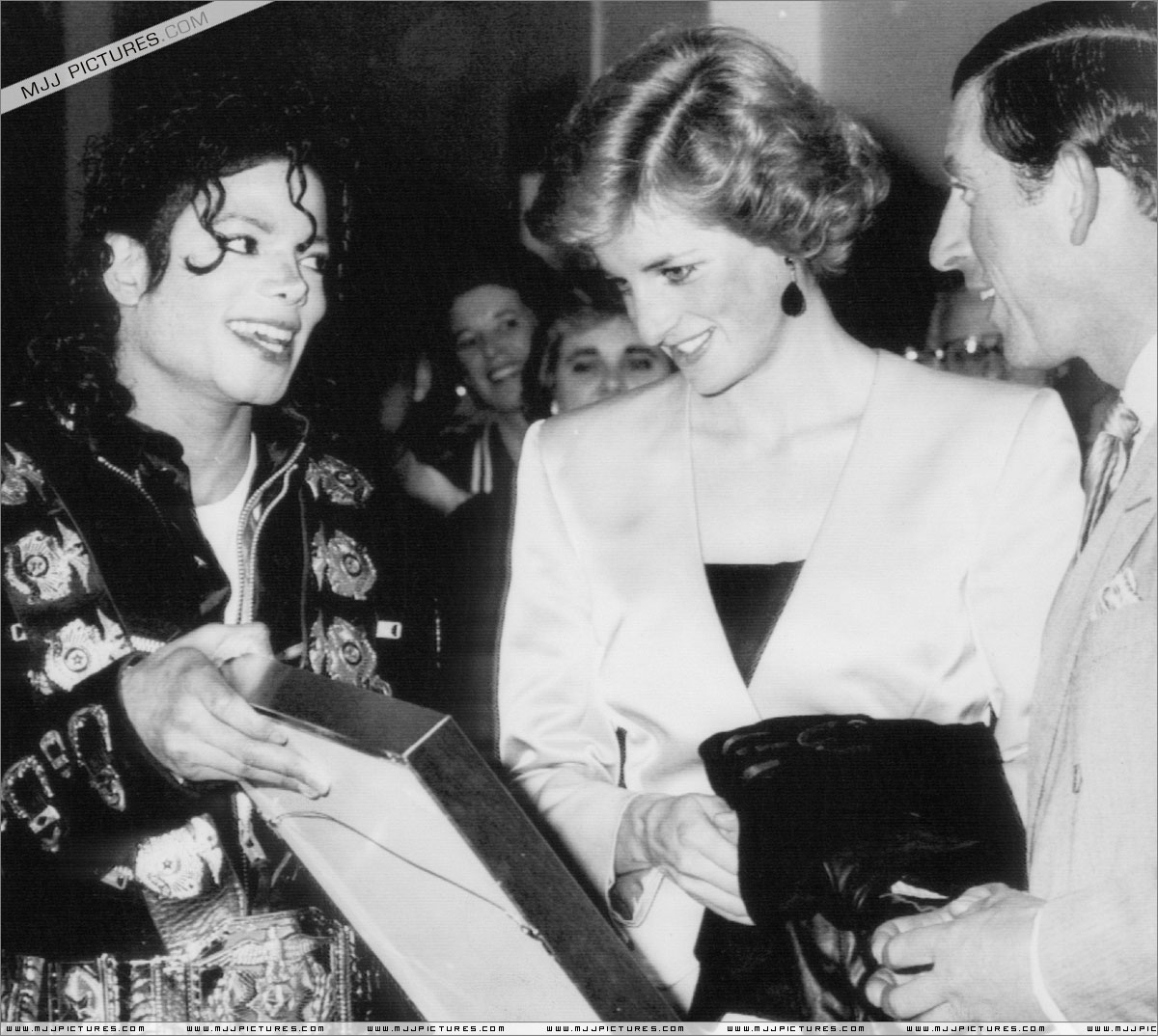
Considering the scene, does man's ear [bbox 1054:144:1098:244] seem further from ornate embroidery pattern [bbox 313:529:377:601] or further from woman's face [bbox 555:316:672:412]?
ornate embroidery pattern [bbox 313:529:377:601]

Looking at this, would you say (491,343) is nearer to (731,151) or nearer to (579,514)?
(579,514)

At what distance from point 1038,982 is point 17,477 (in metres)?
1.19

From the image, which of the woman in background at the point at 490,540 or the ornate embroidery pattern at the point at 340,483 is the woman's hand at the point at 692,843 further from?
the ornate embroidery pattern at the point at 340,483

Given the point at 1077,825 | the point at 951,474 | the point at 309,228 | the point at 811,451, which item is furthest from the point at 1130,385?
the point at 309,228

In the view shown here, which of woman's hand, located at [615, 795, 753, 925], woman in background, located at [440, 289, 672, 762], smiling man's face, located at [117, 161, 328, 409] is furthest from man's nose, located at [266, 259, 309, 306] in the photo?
woman's hand, located at [615, 795, 753, 925]

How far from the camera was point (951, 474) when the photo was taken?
1309 millimetres

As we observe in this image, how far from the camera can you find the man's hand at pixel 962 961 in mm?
1188

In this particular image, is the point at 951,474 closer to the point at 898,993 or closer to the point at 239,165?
the point at 898,993

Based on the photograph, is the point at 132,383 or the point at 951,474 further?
the point at 132,383

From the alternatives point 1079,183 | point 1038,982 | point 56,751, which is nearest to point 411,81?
point 1079,183

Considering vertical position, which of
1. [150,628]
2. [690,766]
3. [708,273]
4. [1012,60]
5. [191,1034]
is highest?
[1012,60]

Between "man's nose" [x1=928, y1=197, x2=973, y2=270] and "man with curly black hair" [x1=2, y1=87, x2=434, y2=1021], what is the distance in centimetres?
67

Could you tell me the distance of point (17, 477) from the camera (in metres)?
1.44

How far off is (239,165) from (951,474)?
2.80 ft
